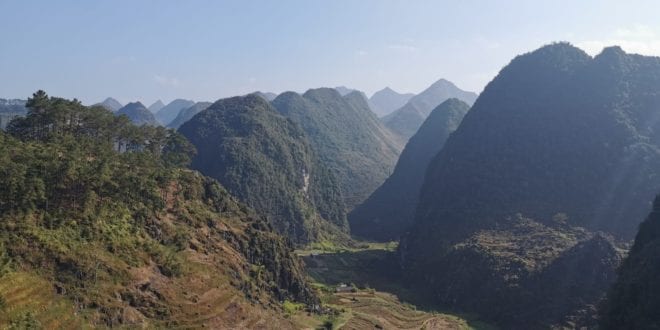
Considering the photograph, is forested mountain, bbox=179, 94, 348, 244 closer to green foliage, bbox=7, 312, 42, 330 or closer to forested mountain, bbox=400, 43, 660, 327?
forested mountain, bbox=400, 43, 660, 327

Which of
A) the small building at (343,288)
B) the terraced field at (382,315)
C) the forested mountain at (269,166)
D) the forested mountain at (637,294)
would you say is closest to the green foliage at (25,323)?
the terraced field at (382,315)

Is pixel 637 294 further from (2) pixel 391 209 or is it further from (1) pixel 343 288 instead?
(2) pixel 391 209

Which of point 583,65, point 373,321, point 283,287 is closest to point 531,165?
point 583,65

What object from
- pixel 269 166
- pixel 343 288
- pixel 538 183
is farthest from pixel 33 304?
pixel 269 166

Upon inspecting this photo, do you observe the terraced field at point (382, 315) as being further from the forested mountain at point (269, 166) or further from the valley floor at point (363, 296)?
the forested mountain at point (269, 166)

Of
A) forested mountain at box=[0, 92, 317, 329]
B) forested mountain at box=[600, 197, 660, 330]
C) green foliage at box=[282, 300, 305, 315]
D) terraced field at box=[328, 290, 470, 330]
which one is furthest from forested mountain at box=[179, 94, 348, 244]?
forested mountain at box=[600, 197, 660, 330]

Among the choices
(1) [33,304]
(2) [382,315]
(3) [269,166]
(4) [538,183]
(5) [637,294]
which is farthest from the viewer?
(3) [269,166]

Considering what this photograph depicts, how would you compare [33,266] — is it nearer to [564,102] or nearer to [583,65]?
[564,102]
